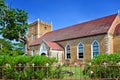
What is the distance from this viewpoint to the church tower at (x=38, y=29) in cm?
5256

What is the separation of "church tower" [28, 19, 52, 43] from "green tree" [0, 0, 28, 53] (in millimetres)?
23340

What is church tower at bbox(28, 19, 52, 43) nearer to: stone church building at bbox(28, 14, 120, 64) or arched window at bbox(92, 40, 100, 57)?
stone church building at bbox(28, 14, 120, 64)

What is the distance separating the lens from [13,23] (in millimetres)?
27969

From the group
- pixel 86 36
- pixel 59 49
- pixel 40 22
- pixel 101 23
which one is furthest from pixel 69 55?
pixel 40 22

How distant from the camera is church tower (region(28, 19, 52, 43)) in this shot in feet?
172

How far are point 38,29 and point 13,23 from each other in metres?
24.6

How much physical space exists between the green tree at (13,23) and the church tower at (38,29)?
76.6 feet

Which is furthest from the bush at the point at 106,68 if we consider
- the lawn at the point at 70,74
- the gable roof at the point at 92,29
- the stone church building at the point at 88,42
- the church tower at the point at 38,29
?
the church tower at the point at 38,29

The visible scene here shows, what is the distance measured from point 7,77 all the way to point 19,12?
A: 1879 centimetres

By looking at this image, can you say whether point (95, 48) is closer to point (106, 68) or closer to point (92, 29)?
point (92, 29)

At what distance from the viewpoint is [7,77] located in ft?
35.1

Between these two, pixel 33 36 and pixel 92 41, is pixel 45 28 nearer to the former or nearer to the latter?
pixel 33 36

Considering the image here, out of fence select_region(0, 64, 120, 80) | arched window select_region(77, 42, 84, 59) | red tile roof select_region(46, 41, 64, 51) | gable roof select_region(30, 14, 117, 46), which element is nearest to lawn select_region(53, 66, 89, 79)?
fence select_region(0, 64, 120, 80)

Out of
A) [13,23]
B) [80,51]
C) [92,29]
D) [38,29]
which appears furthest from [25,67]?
[38,29]
